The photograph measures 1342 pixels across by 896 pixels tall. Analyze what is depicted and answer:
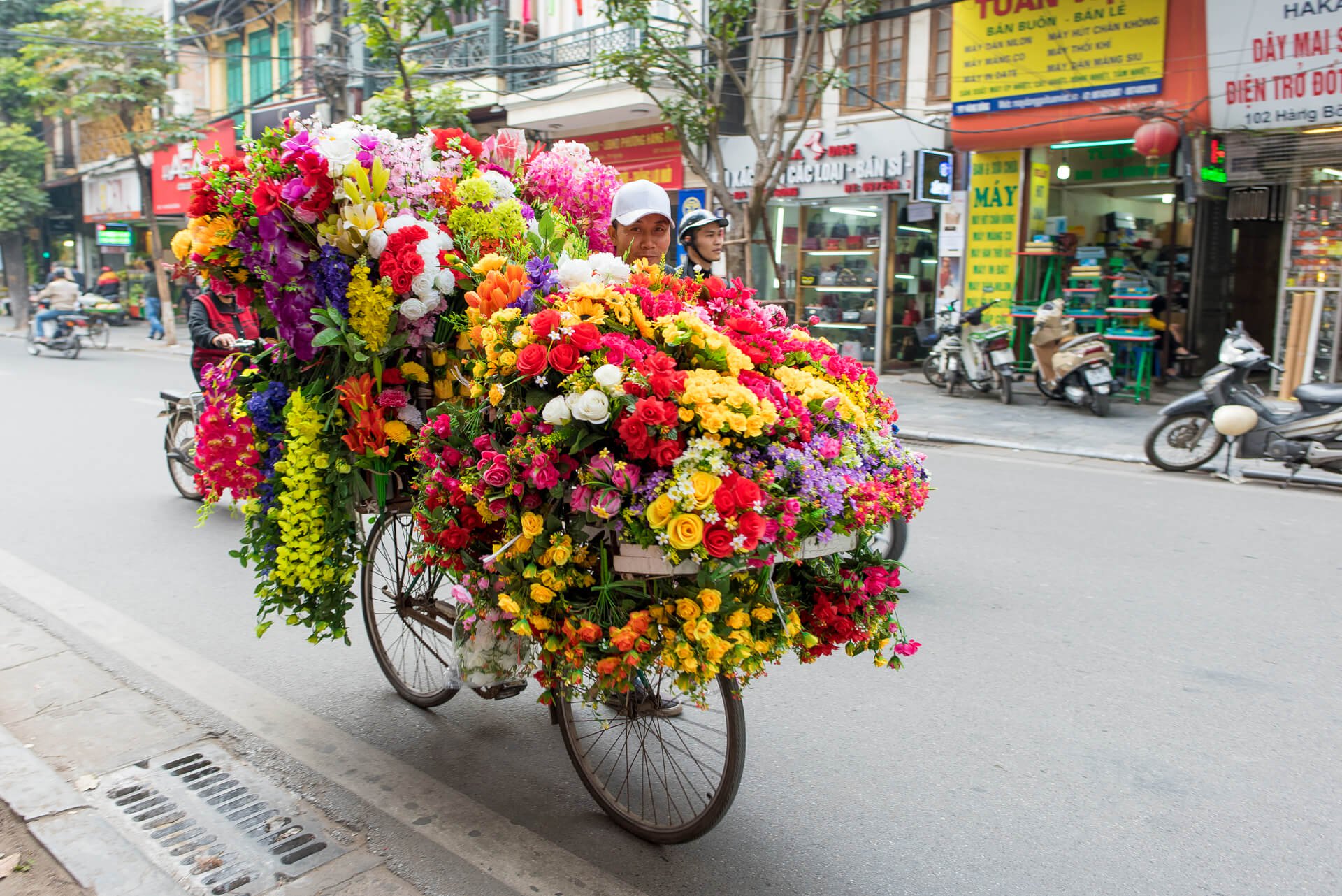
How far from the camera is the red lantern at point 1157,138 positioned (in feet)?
37.8

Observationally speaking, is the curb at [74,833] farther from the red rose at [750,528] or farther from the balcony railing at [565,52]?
the balcony railing at [565,52]

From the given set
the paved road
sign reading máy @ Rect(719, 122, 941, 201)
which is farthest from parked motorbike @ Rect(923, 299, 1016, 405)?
the paved road

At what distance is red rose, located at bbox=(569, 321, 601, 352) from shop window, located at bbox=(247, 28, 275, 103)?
90.9 ft

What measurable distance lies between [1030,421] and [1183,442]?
2.96 m

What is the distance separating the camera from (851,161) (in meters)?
15.4

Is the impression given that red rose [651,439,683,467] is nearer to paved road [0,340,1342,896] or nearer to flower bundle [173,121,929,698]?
flower bundle [173,121,929,698]

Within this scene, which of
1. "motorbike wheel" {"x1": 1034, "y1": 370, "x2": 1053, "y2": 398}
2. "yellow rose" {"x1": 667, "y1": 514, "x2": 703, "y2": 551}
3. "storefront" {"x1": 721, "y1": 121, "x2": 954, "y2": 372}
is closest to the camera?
"yellow rose" {"x1": 667, "y1": 514, "x2": 703, "y2": 551}

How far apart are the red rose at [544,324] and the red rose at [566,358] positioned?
82 millimetres

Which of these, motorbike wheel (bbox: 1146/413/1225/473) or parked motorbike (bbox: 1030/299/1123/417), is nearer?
motorbike wheel (bbox: 1146/413/1225/473)

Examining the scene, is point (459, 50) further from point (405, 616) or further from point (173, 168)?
point (405, 616)

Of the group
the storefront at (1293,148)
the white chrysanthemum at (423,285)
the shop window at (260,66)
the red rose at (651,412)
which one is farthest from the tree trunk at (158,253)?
the red rose at (651,412)

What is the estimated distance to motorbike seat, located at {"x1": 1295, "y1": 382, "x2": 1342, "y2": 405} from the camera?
7.86 meters

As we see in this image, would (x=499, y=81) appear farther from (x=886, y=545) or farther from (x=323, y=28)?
(x=886, y=545)

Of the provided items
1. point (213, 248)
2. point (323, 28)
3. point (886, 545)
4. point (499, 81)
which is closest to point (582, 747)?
point (213, 248)
